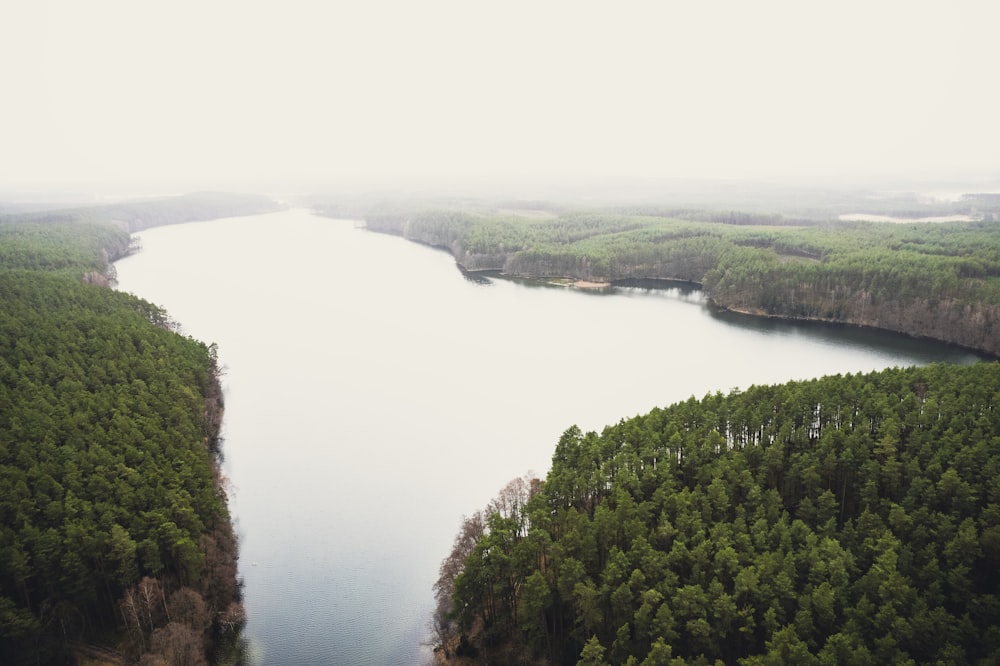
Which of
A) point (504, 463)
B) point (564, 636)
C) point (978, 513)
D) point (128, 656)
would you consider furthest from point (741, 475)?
point (128, 656)

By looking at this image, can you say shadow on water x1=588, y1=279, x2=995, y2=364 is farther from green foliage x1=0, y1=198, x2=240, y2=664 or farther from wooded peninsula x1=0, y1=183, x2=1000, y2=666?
green foliage x1=0, y1=198, x2=240, y2=664

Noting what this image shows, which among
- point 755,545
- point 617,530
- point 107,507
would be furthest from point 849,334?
point 107,507

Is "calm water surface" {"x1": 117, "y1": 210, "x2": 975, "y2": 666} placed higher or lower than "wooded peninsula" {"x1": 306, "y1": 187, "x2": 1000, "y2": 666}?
lower

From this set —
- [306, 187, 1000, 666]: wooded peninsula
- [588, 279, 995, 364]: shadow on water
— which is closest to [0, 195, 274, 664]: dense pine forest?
[306, 187, 1000, 666]: wooded peninsula

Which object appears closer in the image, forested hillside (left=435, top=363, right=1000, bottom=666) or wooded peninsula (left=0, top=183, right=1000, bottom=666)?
forested hillside (left=435, top=363, right=1000, bottom=666)

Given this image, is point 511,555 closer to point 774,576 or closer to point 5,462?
point 774,576
